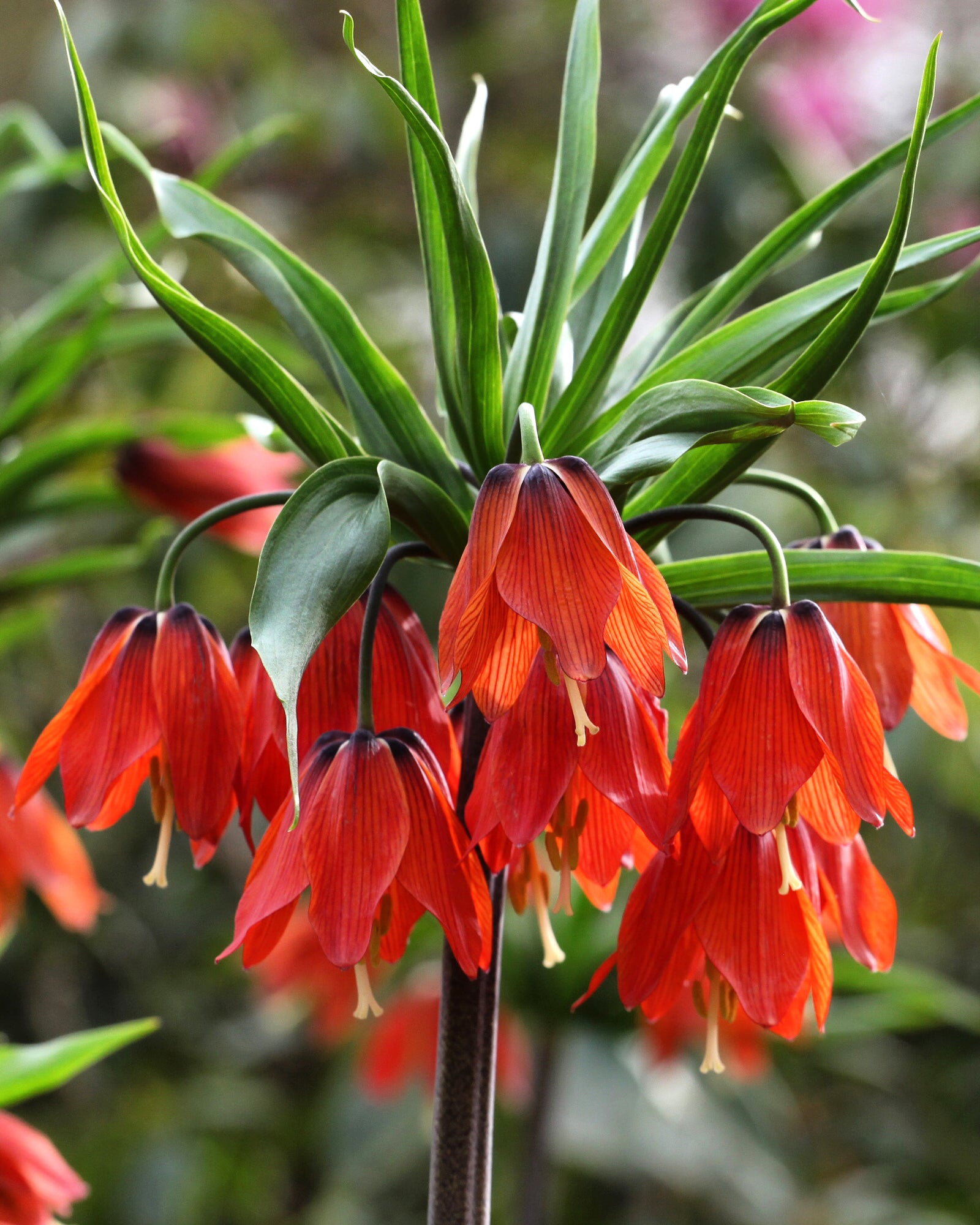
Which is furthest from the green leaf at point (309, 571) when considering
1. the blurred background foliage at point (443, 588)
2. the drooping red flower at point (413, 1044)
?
the drooping red flower at point (413, 1044)

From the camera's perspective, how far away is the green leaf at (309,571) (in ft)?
1.28

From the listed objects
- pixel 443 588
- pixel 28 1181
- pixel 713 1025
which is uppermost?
pixel 713 1025

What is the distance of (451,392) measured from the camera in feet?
1.75

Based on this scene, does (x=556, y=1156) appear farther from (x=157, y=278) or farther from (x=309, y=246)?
(x=309, y=246)

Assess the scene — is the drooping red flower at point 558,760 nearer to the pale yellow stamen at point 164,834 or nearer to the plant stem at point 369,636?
the plant stem at point 369,636

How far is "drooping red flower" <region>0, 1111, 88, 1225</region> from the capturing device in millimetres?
717

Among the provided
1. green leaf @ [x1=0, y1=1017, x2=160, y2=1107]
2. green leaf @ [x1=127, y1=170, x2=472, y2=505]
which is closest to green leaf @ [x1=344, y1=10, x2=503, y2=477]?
green leaf @ [x1=127, y1=170, x2=472, y2=505]

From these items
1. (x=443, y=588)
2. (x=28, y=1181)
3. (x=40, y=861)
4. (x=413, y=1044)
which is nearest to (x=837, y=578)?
(x=28, y=1181)

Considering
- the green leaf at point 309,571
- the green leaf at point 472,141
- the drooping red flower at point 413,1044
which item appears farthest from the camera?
the drooping red flower at point 413,1044

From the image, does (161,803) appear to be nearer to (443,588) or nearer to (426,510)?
(426,510)

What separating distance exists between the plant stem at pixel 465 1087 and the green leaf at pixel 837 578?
0.11 m

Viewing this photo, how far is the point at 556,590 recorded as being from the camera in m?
0.42

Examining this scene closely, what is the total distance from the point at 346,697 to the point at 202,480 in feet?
2.13

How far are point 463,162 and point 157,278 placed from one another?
0.22 metres
